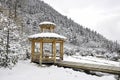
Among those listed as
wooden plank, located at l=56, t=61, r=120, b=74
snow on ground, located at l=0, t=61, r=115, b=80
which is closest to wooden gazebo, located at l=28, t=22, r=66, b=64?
wooden plank, located at l=56, t=61, r=120, b=74

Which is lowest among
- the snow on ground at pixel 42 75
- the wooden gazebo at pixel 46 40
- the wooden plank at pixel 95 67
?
the snow on ground at pixel 42 75

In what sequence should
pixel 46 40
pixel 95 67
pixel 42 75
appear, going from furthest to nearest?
1. pixel 46 40
2. pixel 95 67
3. pixel 42 75

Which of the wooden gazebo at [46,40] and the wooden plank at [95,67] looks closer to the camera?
the wooden plank at [95,67]

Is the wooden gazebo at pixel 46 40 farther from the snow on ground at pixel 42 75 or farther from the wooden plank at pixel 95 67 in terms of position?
the snow on ground at pixel 42 75

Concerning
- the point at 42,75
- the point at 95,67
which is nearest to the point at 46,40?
the point at 42,75

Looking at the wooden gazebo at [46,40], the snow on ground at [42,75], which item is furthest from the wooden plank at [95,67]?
the wooden gazebo at [46,40]

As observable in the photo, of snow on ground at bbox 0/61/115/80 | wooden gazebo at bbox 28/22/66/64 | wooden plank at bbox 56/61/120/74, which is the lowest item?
snow on ground at bbox 0/61/115/80

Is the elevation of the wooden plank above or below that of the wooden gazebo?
below

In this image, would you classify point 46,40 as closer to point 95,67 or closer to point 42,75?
point 42,75

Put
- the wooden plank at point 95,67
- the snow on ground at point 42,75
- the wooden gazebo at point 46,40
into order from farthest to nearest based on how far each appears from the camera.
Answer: the wooden gazebo at point 46,40 < the wooden plank at point 95,67 < the snow on ground at point 42,75

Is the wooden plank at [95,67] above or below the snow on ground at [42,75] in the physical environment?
above

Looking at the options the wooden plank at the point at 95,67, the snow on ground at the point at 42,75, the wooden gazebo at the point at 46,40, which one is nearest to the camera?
the snow on ground at the point at 42,75

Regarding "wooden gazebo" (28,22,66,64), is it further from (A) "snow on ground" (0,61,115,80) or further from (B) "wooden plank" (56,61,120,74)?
(A) "snow on ground" (0,61,115,80)

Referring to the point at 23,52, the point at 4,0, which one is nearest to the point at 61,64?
the point at 23,52
